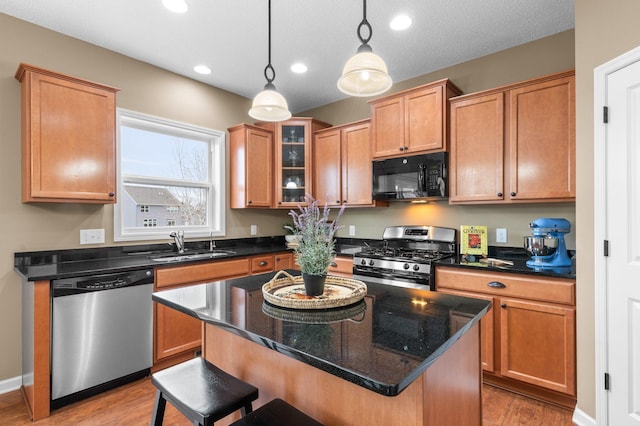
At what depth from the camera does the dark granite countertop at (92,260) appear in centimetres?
227

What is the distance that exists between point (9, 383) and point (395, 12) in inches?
157

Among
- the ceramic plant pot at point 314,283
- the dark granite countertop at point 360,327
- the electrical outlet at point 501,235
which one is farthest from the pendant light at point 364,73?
the electrical outlet at point 501,235

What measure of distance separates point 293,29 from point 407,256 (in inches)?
85.6

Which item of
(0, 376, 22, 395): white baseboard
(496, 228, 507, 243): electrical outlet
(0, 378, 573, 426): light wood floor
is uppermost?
(496, 228, 507, 243): electrical outlet

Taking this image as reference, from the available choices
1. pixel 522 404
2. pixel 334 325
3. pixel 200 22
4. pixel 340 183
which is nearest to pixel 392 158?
pixel 340 183

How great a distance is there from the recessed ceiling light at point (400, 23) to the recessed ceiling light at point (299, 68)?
3.30ft

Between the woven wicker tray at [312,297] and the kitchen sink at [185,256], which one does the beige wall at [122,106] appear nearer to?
the kitchen sink at [185,256]

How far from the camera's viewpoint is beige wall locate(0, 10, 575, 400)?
2.49m

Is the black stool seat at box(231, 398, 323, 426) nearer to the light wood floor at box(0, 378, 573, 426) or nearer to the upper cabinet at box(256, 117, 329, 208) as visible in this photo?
the light wood floor at box(0, 378, 573, 426)

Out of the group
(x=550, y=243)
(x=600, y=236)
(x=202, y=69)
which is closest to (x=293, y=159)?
(x=202, y=69)

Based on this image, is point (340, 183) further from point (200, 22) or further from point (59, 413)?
point (59, 413)

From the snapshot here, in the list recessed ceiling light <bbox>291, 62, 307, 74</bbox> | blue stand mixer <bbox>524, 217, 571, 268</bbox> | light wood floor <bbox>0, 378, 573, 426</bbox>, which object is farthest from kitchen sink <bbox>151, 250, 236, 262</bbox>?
blue stand mixer <bbox>524, 217, 571, 268</bbox>

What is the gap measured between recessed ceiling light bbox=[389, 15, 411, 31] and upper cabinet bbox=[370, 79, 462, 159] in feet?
2.00

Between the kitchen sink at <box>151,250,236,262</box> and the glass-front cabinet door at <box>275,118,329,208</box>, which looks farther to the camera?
the glass-front cabinet door at <box>275,118,329,208</box>
